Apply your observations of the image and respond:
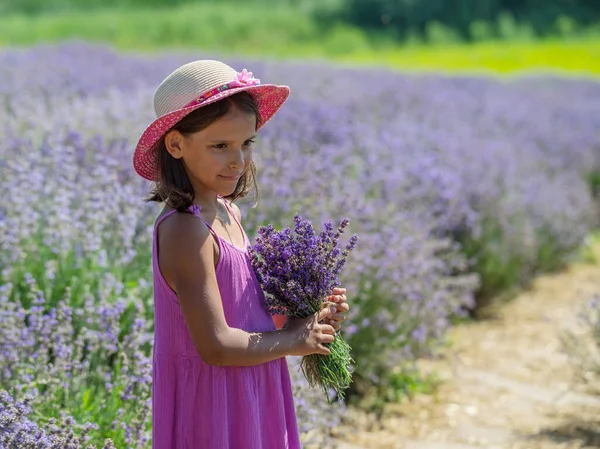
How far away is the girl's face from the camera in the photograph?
2049mm

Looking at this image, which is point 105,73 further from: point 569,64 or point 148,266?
point 569,64

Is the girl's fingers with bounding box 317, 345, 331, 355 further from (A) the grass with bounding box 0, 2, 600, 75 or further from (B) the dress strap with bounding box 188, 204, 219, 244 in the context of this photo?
(A) the grass with bounding box 0, 2, 600, 75

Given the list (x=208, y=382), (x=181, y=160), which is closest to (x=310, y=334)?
(x=208, y=382)

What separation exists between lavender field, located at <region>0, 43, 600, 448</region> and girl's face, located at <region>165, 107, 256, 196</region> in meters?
0.68

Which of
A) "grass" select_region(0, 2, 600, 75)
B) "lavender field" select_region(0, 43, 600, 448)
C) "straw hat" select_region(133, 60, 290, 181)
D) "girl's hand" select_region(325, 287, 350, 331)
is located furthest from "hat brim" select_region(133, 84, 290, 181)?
"grass" select_region(0, 2, 600, 75)

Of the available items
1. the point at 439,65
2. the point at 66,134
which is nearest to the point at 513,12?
→ the point at 439,65

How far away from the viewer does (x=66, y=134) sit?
4.75 metres

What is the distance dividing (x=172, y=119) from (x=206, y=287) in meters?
0.38

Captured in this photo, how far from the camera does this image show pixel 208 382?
2055 mm

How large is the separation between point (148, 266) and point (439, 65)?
707 inches

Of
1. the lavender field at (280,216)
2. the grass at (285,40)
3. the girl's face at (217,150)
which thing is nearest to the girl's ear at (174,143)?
the girl's face at (217,150)

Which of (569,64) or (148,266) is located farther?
(569,64)

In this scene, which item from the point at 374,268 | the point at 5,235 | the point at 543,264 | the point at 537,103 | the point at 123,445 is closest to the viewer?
the point at 123,445

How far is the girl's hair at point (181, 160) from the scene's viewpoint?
2.04m
